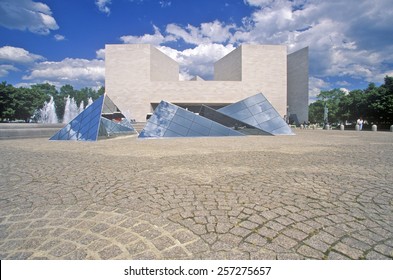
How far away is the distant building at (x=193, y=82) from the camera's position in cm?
5062

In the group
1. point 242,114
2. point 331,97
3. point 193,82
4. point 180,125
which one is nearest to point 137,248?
point 180,125

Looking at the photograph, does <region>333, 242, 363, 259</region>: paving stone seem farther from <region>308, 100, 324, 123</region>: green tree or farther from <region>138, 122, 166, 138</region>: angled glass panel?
<region>308, 100, 324, 123</region>: green tree

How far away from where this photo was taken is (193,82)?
172ft

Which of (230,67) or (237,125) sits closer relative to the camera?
(237,125)

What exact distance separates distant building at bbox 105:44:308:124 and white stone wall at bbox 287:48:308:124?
0.85 ft

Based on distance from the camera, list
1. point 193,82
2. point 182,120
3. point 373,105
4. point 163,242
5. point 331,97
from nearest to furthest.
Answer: point 163,242, point 182,120, point 373,105, point 193,82, point 331,97

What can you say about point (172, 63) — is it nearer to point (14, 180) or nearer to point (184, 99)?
point (184, 99)

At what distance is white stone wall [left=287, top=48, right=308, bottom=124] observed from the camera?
5719 centimetres

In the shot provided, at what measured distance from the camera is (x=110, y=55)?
166 feet

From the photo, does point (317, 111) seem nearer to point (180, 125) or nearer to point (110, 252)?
point (180, 125)

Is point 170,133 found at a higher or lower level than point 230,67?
lower

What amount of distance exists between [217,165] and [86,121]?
1320 centimetres

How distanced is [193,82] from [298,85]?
30685 millimetres

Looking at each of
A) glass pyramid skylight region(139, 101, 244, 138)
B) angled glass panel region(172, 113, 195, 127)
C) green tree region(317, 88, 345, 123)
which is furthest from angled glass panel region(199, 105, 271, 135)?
A: green tree region(317, 88, 345, 123)
